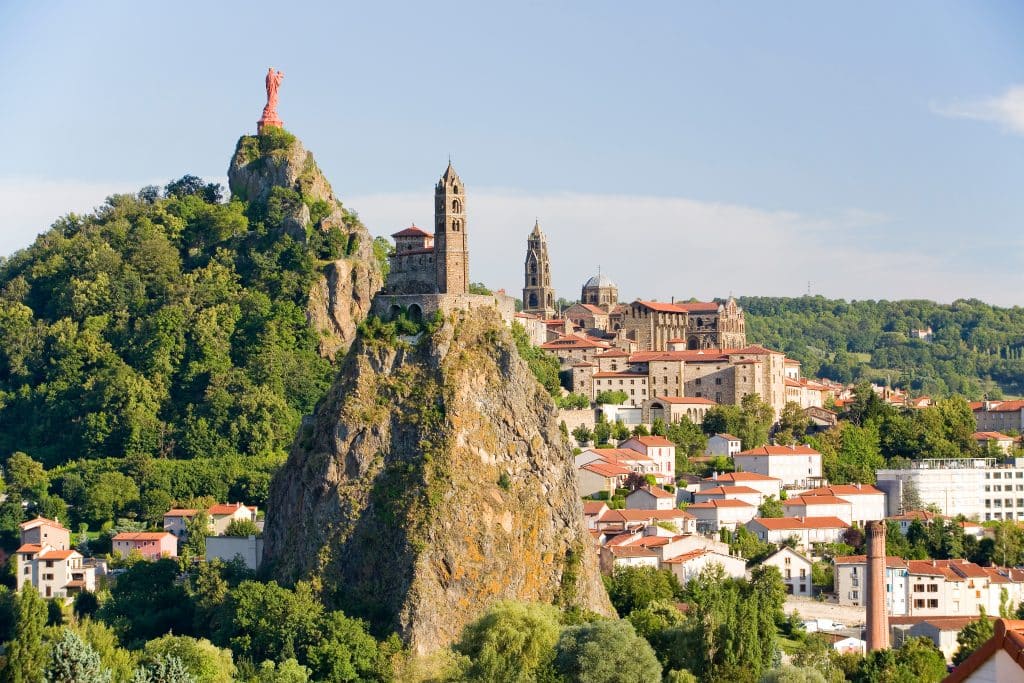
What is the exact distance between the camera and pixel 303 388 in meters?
84.3

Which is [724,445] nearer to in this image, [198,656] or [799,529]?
[799,529]

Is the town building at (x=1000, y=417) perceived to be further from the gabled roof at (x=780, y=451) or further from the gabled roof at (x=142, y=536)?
the gabled roof at (x=142, y=536)

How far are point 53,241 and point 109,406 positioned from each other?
18273 mm

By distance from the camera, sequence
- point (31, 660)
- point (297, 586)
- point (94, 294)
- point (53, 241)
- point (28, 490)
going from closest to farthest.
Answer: point (31, 660), point (297, 586), point (28, 490), point (94, 294), point (53, 241)

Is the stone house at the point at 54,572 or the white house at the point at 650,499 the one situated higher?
the white house at the point at 650,499

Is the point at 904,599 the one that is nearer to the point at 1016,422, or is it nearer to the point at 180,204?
the point at 1016,422

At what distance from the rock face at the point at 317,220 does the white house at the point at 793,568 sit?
31.0 metres

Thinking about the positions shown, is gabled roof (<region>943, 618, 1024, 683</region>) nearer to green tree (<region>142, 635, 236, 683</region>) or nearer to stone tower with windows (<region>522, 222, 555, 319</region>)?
green tree (<region>142, 635, 236, 683</region>)

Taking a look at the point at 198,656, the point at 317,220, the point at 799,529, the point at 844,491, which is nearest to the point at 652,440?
the point at 844,491

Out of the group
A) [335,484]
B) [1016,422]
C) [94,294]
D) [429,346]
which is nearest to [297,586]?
[335,484]

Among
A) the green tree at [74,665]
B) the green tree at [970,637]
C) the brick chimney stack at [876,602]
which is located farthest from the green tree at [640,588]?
the green tree at [74,665]

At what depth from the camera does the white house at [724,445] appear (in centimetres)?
7675

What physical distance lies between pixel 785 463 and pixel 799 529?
307 inches

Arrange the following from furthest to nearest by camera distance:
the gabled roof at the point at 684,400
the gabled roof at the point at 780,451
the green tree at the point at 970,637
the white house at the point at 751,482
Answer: the gabled roof at the point at 684,400 → the gabled roof at the point at 780,451 → the white house at the point at 751,482 → the green tree at the point at 970,637
